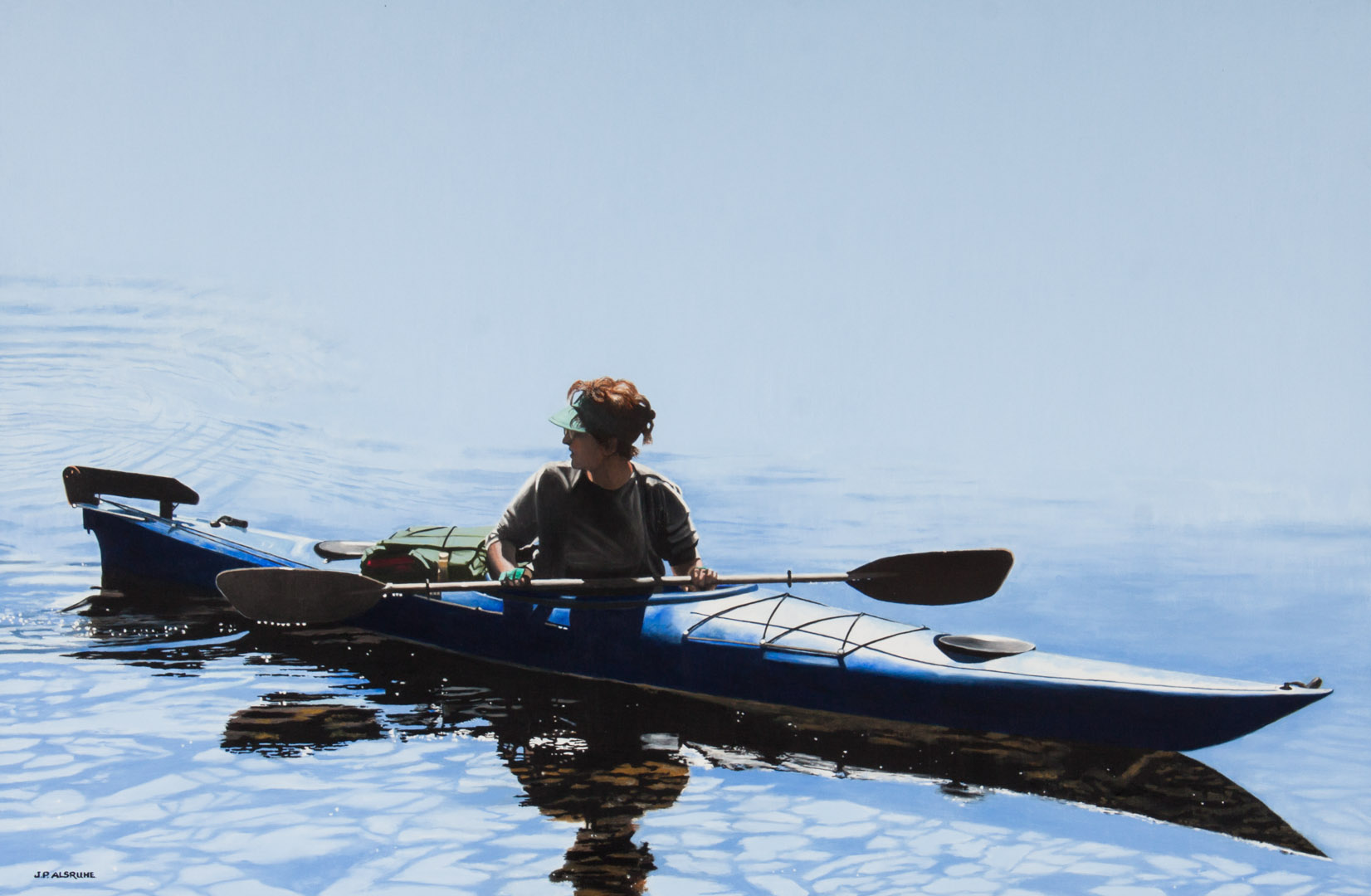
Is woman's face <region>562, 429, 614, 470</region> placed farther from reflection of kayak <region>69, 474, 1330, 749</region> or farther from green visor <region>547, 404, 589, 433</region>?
reflection of kayak <region>69, 474, 1330, 749</region>

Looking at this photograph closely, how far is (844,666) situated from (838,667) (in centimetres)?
3

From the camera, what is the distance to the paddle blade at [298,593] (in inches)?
213

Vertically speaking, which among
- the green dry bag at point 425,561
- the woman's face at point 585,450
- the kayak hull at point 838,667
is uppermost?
the woman's face at point 585,450

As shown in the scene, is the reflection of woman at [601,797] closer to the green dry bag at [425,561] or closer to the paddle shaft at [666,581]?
the paddle shaft at [666,581]

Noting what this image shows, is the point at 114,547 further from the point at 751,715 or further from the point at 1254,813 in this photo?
the point at 1254,813

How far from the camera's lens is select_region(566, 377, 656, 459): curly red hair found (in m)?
4.90

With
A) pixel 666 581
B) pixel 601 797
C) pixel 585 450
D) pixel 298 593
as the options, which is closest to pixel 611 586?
pixel 666 581

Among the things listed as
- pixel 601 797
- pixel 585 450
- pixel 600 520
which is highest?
pixel 585 450

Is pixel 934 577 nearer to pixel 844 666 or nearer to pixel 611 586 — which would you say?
pixel 844 666

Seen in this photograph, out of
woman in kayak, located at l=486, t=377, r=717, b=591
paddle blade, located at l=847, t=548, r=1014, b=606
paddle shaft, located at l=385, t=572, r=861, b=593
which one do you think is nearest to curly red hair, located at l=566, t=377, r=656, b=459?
woman in kayak, located at l=486, t=377, r=717, b=591

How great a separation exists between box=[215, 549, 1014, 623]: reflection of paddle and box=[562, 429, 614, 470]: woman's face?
62cm

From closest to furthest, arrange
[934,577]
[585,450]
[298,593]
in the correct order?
1. [585,450]
2. [934,577]
3. [298,593]

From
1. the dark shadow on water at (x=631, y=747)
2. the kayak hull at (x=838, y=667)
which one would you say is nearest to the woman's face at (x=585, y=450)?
the kayak hull at (x=838, y=667)

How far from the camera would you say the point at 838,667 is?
4.76 meters
